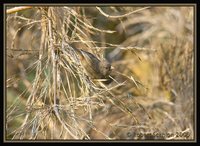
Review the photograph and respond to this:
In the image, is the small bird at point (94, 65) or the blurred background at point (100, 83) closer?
the blurred background at point (100, 83)

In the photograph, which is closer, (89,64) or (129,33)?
(89,64)

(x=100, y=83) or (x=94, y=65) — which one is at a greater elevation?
(x=94, y=65)

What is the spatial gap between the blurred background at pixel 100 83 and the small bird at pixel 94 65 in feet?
0.20

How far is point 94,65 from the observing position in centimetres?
285

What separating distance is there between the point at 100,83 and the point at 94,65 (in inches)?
4.4

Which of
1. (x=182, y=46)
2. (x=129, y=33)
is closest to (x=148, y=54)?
(x=182, y=46)

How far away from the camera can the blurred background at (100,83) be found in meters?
2.66

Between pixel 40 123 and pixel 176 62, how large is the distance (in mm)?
2542

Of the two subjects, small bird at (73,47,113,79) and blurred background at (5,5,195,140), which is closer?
blurred background at (5,5,195,140)

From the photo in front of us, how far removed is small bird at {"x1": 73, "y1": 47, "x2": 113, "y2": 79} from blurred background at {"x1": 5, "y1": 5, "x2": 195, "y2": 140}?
6cm

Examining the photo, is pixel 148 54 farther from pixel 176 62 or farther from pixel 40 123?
pixel 40 123

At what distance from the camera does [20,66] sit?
215 inches

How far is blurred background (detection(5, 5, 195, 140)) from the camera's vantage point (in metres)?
2.66

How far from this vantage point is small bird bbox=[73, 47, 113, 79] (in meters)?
2.80
